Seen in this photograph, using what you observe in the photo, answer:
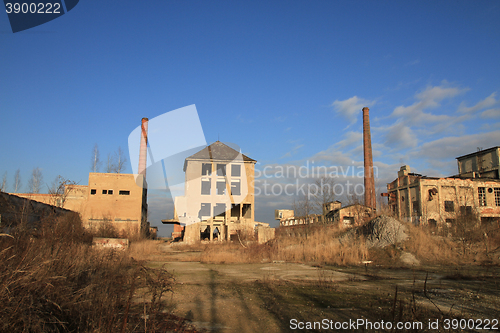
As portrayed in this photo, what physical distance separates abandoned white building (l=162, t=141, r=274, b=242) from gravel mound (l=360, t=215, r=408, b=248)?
20311 millimetres

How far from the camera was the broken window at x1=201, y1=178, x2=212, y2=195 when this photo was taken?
4025cm

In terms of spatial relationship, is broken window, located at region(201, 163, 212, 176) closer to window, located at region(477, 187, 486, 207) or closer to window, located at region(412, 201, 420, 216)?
window, located at region(412, 201, 420, 216)

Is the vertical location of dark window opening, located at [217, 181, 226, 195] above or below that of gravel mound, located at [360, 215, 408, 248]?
above

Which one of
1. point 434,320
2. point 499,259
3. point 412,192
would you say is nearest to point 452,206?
point 412,192

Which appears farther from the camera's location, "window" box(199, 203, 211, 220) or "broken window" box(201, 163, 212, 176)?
"broken window" box(201, 163, 212, 176)

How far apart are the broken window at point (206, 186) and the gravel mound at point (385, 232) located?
2608 cm

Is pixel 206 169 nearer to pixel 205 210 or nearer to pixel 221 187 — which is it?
pixel 221 187

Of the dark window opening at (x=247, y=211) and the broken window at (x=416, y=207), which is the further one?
the dark window opening at (x=247, y=211)

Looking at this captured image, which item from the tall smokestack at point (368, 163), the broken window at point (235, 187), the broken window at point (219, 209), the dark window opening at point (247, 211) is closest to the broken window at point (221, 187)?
the broken window at point (235, 187)

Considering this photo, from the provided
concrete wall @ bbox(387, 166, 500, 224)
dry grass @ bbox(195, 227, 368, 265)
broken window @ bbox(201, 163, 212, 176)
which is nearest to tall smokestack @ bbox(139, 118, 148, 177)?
broken window @ bbox(201, 163, 212, 176)

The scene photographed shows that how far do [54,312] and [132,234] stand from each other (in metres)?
27.5

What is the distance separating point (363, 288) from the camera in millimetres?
8203

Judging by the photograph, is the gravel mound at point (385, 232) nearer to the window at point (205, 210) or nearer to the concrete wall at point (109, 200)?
the window at point (205, 210)

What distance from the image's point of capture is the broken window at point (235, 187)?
40.5m
